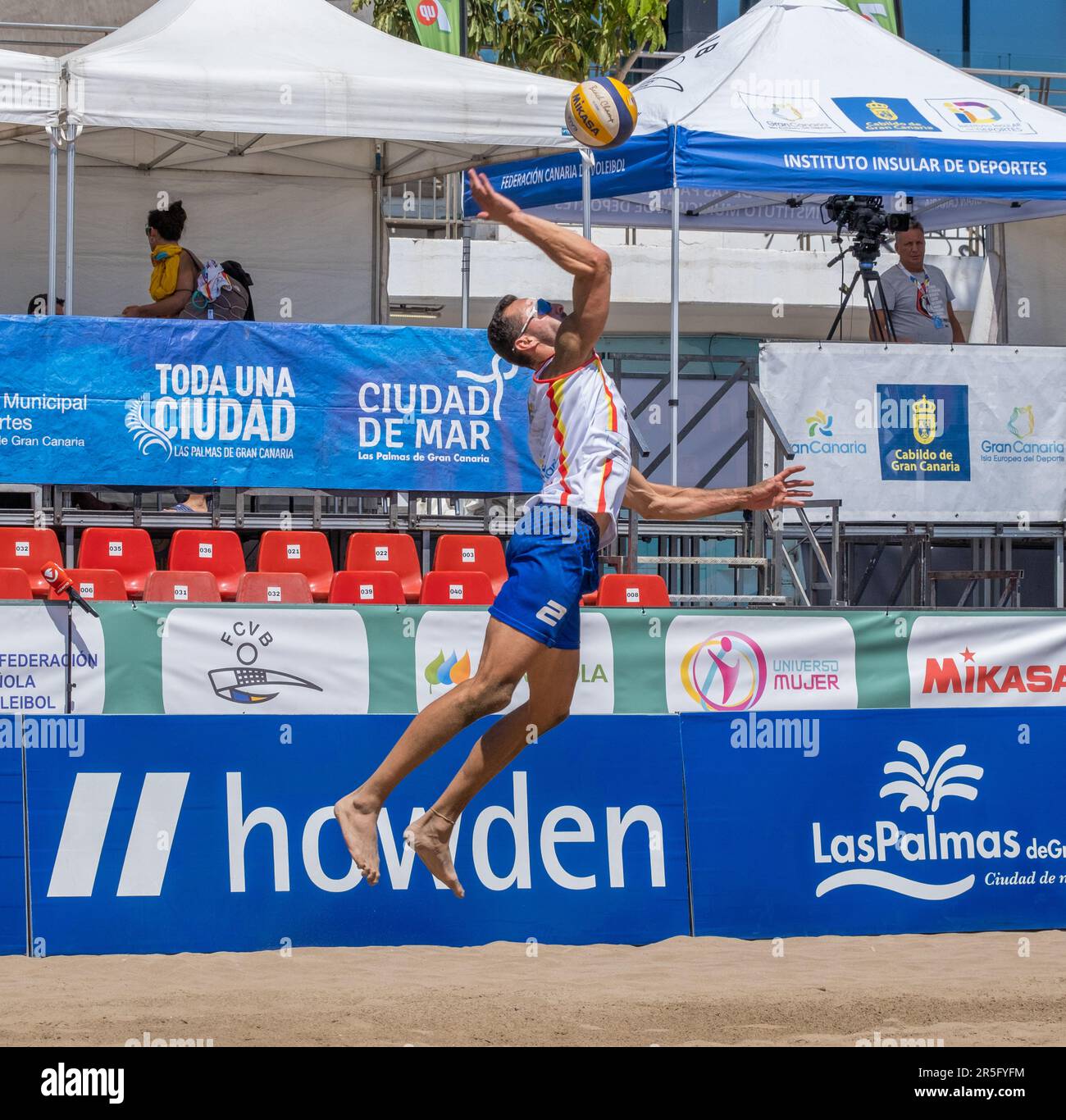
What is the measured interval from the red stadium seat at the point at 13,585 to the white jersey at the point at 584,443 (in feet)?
15.7

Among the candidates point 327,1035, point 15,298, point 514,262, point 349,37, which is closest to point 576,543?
point 327,1035

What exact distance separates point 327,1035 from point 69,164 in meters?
7.69

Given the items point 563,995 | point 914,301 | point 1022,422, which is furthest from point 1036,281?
point 563,995

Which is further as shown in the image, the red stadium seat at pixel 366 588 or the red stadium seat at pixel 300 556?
the red stadium seat at pixel 300 556

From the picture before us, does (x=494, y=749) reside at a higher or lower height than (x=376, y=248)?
lower

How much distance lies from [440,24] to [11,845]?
40.1 ft

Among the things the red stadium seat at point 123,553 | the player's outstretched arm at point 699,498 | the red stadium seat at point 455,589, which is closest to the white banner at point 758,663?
the red stadium seat at point 455,589

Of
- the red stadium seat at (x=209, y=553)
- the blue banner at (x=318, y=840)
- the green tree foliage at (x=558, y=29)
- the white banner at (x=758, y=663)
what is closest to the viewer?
the blue banner at (x=318, y=840)

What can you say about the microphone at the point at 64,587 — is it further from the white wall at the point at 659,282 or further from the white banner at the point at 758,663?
the white wall at the point at 659,282

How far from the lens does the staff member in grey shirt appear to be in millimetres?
14117

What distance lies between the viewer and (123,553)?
1105cm

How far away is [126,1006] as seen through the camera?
6.04m

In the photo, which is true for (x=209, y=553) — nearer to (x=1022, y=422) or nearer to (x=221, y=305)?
(x=221, y=305)

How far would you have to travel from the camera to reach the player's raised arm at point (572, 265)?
556cm
